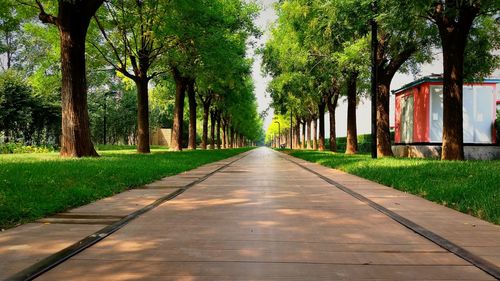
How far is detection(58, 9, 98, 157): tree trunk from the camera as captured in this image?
1734 cm

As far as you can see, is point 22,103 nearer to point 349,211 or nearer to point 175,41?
point 175,41

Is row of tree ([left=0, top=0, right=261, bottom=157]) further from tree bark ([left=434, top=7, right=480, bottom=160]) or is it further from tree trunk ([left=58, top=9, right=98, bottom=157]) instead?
tree bark ([left=434, top=7, right=480, bottom=160])

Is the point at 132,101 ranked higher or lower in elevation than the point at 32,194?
higher

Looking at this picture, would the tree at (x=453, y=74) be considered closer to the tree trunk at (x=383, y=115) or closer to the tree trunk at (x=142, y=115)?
the tree trunk at (x=383, y=115)

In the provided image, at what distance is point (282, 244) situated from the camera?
476cm

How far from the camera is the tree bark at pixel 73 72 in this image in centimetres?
1733

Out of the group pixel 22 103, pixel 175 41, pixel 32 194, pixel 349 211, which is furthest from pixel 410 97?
pixel 22 103

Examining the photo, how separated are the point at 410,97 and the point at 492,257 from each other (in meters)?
25.1

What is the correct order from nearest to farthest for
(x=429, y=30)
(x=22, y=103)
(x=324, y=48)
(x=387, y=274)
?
(x=387, y=274)
(x=429, y=30)
(x=324, y=48)
(x=22, y=103)

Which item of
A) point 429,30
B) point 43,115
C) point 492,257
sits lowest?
point 492,257

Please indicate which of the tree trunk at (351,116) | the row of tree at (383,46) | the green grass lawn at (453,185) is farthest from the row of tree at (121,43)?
the green grass lawn at (453,185)

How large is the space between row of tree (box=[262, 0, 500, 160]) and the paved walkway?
8.27 metres

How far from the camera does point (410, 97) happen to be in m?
27.8

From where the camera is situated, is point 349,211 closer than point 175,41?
Yes
